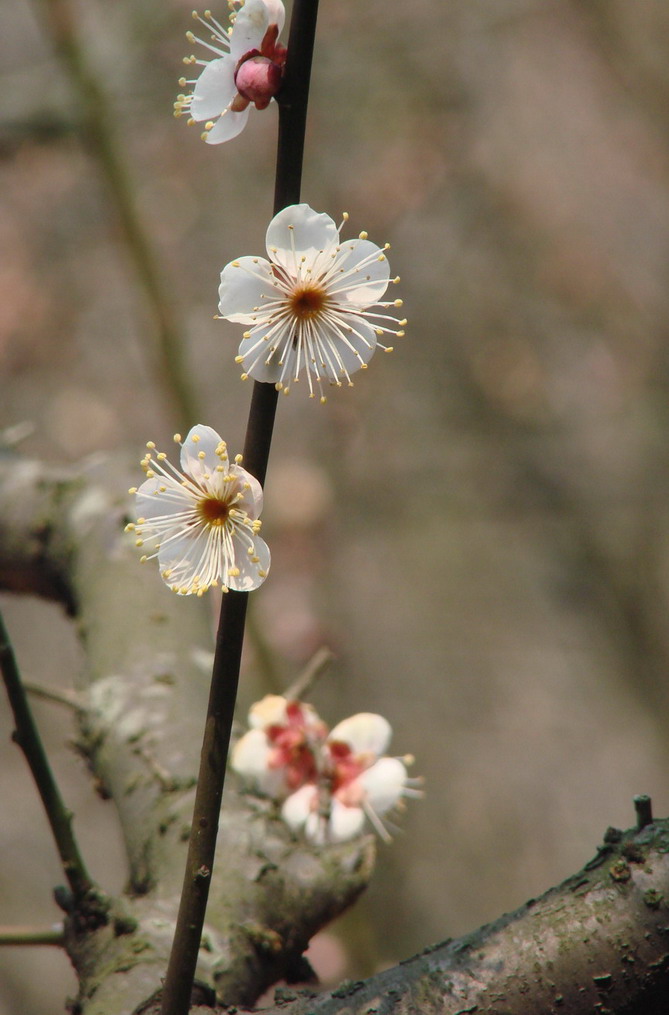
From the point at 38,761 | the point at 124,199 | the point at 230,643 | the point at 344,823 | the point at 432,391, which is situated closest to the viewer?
the point at 230,643

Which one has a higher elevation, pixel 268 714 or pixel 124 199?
pixel 124 199

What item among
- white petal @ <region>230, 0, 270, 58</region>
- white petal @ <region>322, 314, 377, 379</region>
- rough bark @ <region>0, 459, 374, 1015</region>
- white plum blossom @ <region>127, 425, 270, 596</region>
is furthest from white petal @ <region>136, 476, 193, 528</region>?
rough bark @ <region>0, 459, 374, 1015</region>

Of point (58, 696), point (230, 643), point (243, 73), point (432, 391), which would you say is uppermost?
point (432, 391)

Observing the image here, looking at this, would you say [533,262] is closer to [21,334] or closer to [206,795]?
[21,334]

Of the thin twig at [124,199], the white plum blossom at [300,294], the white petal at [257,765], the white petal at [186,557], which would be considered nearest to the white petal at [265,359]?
the white plum blossom at [300,294]

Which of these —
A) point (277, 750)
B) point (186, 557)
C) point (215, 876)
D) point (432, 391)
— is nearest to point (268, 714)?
point (277, 750)

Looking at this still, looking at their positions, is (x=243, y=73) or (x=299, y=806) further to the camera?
(x=299, y=806)

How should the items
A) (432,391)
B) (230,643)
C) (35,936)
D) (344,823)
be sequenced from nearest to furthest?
(230,643), (35,936), (344,823), (432,391)

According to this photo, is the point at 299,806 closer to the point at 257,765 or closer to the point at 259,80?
the point at 257,765
